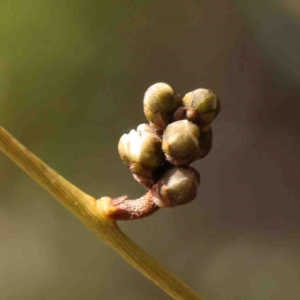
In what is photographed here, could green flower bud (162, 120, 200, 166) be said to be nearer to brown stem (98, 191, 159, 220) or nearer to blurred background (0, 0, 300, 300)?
brown stem (98, 191, 159, 220)

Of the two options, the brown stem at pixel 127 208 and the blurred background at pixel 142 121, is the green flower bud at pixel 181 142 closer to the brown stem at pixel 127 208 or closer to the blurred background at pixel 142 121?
A: the brown stem at pixel 127 208

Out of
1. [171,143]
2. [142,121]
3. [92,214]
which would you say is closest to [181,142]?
[171,143]

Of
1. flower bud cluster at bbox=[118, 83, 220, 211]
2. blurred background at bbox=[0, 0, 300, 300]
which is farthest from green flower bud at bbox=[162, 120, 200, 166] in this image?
blurred background at bbox=[0, 0, 300, 300]

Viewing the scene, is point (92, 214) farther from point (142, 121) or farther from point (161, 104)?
point (142, 121)

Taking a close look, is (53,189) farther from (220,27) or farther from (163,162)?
(220,27)

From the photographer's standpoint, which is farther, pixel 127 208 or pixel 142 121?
pixel 142 121

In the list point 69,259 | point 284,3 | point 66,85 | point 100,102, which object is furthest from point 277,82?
point 69,259

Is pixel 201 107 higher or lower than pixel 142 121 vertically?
lower
